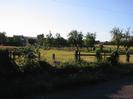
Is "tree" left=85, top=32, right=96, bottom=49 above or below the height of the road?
above

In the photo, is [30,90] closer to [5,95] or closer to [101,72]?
[5,95]

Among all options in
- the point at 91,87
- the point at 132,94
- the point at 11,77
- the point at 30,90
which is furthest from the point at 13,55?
the point at 132,94

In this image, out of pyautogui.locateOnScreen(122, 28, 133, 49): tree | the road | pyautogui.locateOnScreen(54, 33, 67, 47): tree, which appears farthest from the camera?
pyautogui.locateOnScreen(54, 33, 67, 47): tree

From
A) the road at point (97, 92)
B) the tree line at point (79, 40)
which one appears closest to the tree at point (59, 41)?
the tree line at point (79, 40)

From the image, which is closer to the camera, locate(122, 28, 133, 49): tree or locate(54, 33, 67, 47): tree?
locate(122, 28, 133, 49): tree

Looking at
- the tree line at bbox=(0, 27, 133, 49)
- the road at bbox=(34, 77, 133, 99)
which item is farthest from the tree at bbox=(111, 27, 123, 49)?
the road at bbox=(34, 77, 133, 99)

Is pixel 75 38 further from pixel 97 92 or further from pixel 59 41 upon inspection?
pixel 97 92

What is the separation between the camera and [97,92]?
49.4 ft

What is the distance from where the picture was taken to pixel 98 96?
46.0 ft

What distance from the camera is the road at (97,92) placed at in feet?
45.2

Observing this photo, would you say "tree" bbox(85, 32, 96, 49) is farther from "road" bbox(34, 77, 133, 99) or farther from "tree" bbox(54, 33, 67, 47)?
"road" bbox(34, 77, 133, 99)

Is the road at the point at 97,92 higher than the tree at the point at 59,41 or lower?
lower

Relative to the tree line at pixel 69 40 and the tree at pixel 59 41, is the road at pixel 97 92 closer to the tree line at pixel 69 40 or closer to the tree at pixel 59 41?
the tree line at pixel 69 40

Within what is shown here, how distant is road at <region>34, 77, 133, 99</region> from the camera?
13.8 metres
